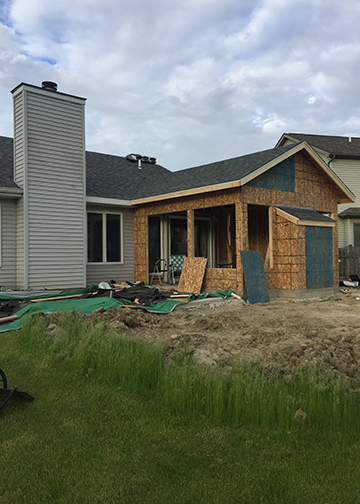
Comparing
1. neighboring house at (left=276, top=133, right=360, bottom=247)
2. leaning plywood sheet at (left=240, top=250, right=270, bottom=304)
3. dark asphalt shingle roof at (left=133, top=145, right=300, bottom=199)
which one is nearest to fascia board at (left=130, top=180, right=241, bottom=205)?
dark asphalt shingle roof at (left=133, top=145, right=300, bottom=199)

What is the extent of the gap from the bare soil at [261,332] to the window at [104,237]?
4.59 metres

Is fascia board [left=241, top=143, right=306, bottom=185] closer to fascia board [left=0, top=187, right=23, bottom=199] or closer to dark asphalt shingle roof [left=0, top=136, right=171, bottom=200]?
dark asphalt shingle roof [left=0, top=136, right=171, bottom=200]

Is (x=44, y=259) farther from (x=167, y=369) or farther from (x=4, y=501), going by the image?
(x=4, y=501)

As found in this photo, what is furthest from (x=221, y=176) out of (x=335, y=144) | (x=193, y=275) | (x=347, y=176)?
(x=335, y=144)

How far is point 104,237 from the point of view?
44.7ft

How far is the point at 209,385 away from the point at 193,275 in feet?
26.2

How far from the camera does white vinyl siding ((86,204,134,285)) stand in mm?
13320

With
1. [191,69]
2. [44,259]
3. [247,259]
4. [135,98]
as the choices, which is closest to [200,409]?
[247,259]

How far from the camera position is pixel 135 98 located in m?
18.1

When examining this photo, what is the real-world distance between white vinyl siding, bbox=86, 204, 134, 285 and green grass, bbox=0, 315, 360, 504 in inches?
316

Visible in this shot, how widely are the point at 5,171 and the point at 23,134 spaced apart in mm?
1469

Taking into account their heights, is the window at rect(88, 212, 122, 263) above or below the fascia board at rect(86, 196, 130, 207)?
A: below

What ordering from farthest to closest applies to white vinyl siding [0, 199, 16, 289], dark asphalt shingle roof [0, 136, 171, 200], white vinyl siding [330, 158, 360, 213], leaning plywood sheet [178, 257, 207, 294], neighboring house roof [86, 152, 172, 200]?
white vinyl siding [330, 158, 360, 213] < neighboring house roof [86, 152, 172, 200] < dark asphalt shingle roof [0, 136, 171, 200] < leaning plywood sheet [178, 257, 207, 294] < white vinyl siding [0, 199, 16, 289]

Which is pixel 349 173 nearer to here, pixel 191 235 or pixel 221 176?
pixel 221 176
